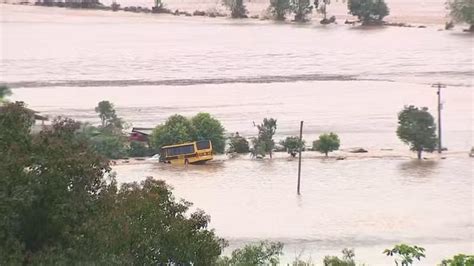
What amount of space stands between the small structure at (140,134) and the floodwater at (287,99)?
1055 millimetres

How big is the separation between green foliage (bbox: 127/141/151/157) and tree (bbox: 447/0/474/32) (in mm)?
14935

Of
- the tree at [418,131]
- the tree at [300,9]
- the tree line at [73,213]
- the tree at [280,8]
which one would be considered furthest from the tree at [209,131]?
the tree at [300,9]

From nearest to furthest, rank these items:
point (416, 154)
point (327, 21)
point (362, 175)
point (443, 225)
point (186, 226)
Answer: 1. point (186, 226)
2. point (443, 225)
3. point (362, 175)
4. point (416, 154)
5. point (327, 21)

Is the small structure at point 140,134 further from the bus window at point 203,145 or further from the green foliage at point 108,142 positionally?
the bus window at point 203,145

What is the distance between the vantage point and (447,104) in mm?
17953

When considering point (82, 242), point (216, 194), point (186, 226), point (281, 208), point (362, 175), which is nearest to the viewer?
point (82, 242)

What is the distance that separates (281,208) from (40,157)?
23.0 ft

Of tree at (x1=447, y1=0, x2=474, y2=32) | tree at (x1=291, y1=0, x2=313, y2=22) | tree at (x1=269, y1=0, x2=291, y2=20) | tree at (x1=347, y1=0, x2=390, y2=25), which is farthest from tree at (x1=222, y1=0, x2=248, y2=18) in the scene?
tree at (x1=447, y1=0, x2=474, y2=32)

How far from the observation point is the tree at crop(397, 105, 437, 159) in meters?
14.2

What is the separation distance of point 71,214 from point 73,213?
0.04 feet

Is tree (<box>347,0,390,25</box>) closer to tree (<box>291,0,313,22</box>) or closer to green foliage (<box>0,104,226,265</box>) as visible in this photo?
tree (<box>291,0,313,22</box>)

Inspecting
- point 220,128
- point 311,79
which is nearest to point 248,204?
point 220,128

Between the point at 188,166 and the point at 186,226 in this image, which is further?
the point at 188,166

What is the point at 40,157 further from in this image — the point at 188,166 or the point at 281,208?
the point at 188,166
